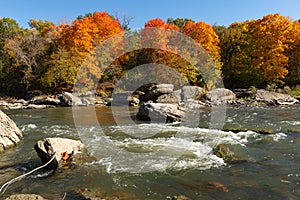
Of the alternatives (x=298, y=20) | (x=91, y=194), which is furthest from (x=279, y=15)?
(x=91, y=194)

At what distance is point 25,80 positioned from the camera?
1368 inches

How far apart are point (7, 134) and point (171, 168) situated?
677 centimetres

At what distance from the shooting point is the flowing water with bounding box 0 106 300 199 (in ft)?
17.8

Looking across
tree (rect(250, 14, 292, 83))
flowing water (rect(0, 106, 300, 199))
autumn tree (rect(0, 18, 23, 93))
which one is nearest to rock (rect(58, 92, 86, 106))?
flowing water (rect(0, 106, 300, 199))

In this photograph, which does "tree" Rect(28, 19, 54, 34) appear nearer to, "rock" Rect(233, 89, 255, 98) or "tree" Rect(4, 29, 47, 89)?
"tree" Rect(4, 29, 47, 89)

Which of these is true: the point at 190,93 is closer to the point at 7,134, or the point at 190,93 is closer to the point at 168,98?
the point at 168,98

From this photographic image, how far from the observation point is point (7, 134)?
9.62 m

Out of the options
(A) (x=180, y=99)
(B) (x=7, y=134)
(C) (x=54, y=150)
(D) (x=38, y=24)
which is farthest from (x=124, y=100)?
(D) (x=38, y=24)

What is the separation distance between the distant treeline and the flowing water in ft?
76.9

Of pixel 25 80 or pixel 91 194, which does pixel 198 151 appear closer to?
pixel 91 194

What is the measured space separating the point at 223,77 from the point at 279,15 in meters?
10.6

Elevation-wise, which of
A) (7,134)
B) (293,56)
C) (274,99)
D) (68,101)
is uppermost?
(293,56)

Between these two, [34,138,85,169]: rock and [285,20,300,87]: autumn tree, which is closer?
[34,138,85,169]: rock

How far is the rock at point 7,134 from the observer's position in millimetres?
9139
